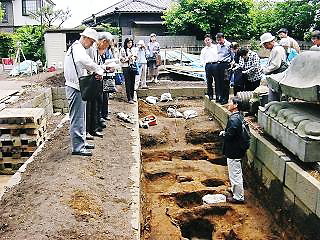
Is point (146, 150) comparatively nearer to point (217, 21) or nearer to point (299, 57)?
point (299, 57)

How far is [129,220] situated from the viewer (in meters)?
4.46

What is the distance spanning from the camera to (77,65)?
582 centimetres

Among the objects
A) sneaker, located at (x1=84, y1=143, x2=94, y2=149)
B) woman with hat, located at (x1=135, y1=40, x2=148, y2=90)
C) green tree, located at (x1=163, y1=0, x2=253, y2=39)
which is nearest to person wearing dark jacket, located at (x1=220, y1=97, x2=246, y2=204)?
sneaker, located at (x1=84, y1=143, x2=94, y2=149)

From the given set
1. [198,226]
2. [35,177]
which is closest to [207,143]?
[198,226]

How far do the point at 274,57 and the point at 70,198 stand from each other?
15.9 feet

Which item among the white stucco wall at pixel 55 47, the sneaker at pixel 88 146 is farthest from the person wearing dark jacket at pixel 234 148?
the white stucco wall at pixel 55 47

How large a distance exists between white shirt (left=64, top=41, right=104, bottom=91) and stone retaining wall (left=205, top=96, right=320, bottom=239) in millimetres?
3052

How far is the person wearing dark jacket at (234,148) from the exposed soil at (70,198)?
5.17ft

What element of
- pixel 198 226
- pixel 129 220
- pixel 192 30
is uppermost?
pixel 192 30

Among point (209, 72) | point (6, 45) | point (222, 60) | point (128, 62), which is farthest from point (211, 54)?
point (6, 45)

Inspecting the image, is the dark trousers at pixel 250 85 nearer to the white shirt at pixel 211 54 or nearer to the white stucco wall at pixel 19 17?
the white shirt at pixel 211 54

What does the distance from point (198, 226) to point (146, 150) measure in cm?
320

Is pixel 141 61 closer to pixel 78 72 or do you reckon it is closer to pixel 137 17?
pixel 78 72

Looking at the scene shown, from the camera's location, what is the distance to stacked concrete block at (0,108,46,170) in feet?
23.6
